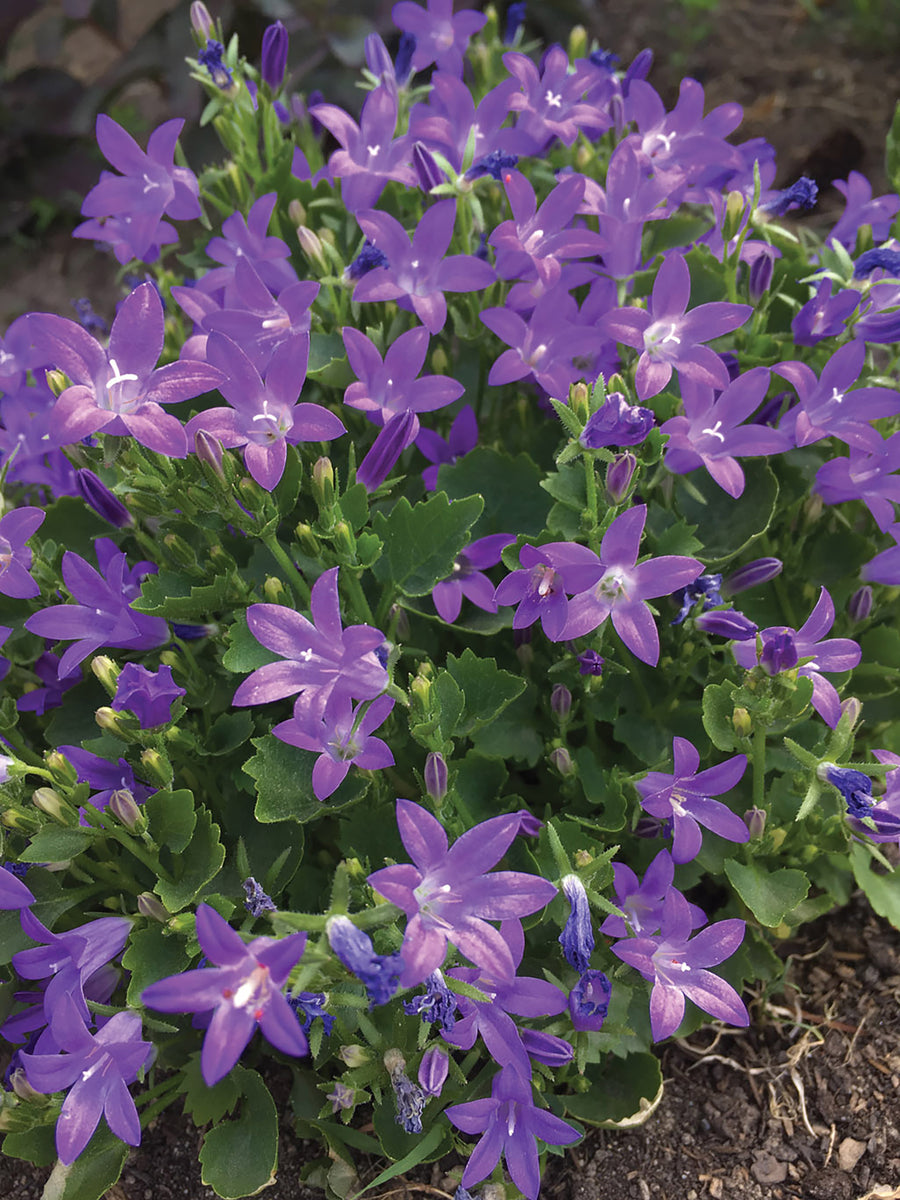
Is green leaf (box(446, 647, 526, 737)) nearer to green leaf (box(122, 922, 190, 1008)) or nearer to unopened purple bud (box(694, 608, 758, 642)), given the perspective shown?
unopened purple bud (box(694, 608, 758, 642))

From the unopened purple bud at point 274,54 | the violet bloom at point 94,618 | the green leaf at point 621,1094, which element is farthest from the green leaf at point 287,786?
the unopened purple bud at point 274,54

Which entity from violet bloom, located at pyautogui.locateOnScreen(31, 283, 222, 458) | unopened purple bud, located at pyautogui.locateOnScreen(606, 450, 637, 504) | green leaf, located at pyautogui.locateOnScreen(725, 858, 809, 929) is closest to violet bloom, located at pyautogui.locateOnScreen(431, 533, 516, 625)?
unopened purple bud, located at pyautogui.locateOnScreen(606, 450, 637, 504)

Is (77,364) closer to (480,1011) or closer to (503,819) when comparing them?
(503,819)

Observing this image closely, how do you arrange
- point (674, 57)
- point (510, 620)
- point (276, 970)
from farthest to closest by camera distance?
point (674, 57) < point (510, 620) < point (276, 970)

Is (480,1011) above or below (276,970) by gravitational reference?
below

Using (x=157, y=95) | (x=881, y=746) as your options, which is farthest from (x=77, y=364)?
(x=157, y=95)

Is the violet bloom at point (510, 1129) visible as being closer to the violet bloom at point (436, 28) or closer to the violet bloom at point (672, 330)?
the violet bloom at point (672, 330)

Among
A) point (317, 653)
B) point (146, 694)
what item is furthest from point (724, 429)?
point (146, 694)
